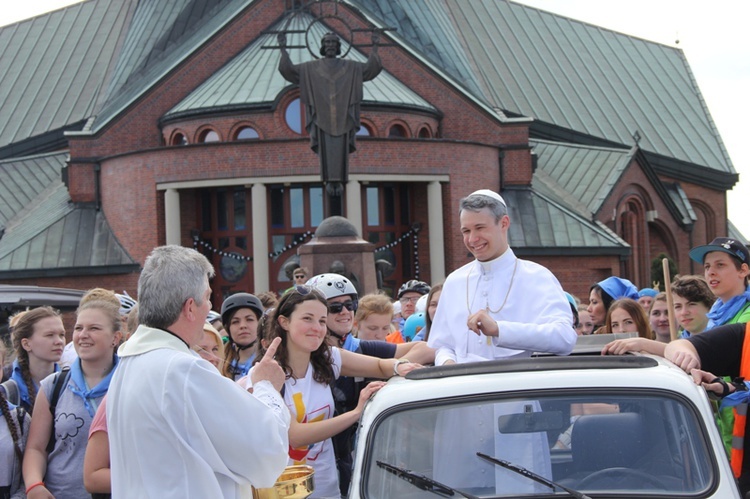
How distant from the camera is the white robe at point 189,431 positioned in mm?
3648

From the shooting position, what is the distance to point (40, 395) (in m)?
5.50

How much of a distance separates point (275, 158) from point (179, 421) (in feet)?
91.2

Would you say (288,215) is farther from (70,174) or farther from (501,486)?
(501,486)

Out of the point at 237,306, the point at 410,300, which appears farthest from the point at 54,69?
the point at 237,306

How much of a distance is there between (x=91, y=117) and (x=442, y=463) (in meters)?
34.4

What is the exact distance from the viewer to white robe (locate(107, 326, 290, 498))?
3.65 meters

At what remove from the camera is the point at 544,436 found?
389 cm

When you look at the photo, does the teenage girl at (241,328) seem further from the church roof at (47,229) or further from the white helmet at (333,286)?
the church roof at (47,229)

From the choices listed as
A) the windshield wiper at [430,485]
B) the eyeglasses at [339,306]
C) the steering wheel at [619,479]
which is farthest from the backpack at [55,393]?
the steering wheel at [619,479]

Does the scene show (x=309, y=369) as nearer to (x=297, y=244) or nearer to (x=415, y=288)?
(x=415, y=288)

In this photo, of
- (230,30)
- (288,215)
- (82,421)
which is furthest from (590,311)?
(230,30)

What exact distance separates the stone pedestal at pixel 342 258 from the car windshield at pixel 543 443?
12.6 metres

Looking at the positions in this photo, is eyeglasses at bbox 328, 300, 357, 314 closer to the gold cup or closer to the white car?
the gold cup

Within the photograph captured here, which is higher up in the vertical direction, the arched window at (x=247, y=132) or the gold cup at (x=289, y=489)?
the arched window at (x=247, y=132)
